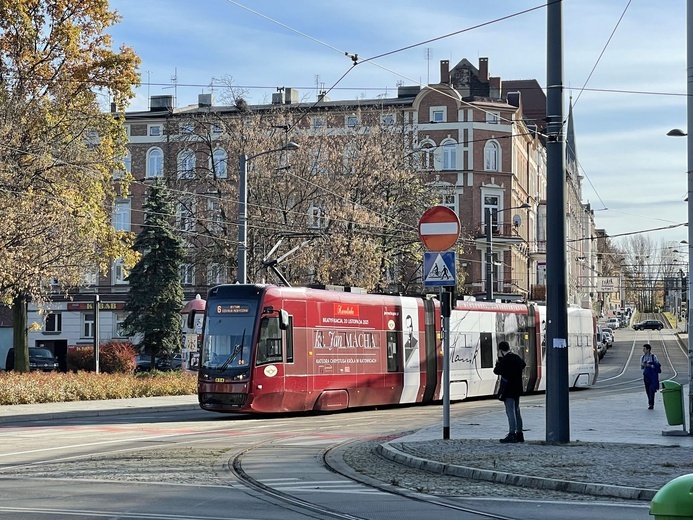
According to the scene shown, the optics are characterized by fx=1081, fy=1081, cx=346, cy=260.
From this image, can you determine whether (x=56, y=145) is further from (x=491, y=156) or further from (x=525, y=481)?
(x=491, y=156)

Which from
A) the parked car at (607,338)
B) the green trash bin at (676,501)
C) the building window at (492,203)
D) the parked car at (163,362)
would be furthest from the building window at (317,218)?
the green trash bin at (676,501)

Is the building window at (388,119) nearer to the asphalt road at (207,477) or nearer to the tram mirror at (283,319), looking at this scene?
the tram mirror at (283,319)

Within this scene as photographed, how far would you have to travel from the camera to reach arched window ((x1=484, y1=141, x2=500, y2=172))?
70812mm

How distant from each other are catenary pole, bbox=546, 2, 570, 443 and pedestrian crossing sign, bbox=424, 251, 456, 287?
5.19 ft

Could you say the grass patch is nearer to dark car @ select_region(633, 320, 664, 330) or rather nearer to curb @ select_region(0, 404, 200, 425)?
curb @ select_region(0, 404, 200, 425)

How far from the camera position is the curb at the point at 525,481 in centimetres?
1152

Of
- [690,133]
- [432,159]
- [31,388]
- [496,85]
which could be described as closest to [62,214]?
[31,388]

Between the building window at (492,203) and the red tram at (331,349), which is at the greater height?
the building window at (492,203)

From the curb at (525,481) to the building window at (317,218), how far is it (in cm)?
3211

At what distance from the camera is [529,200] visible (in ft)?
261

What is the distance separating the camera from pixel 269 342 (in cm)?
2527

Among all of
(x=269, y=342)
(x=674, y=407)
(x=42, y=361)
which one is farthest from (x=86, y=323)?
(x=674, y=407)

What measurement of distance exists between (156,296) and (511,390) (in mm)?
42497

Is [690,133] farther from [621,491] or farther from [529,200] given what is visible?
[529,200]
